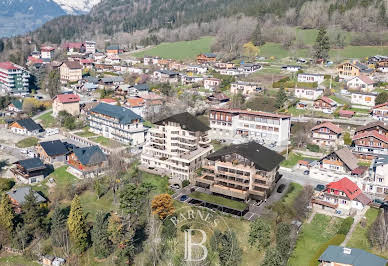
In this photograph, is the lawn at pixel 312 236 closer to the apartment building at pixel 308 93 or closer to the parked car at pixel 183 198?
the parked car at pixel 183 198

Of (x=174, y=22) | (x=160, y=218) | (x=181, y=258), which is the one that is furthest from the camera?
(x=174, y=22)

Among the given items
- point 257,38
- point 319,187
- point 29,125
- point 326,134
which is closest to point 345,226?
point 319,187

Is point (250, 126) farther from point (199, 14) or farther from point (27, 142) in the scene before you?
point (199, 14)

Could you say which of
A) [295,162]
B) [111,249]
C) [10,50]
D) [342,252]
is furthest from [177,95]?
[10,50]

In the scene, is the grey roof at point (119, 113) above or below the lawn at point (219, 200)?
above

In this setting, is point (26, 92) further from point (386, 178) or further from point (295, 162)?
point (386, 178)

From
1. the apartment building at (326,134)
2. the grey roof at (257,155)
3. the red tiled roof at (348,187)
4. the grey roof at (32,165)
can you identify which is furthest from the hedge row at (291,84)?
the grey roof at (32,165)
